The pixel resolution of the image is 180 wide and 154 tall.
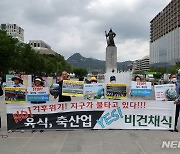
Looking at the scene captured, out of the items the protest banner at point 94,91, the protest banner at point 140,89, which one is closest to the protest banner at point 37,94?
the protest banner at point 94,91

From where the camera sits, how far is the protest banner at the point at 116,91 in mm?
8445

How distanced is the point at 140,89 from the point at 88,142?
9.27 feet

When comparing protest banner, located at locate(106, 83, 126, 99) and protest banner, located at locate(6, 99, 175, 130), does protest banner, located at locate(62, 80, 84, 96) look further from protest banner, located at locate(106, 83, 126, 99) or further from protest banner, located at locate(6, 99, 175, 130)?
protest banner, located at locate(106, 83, 126, 99)

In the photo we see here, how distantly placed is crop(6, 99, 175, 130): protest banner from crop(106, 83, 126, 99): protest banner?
Answer: 0.62m

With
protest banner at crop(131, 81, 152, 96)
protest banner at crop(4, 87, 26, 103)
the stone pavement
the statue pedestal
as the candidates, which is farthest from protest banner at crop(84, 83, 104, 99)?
the statue pedestal

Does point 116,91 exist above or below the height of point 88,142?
above

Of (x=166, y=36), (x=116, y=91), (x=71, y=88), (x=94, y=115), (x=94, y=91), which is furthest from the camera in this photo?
(x=166, y=36)

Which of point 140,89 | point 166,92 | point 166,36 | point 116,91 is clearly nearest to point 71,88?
point 116,91

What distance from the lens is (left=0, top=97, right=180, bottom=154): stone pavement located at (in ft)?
19.5

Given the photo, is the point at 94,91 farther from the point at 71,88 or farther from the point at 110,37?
the point at 110,37

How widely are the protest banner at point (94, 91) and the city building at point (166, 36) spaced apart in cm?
12005

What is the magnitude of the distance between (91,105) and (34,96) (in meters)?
1.79

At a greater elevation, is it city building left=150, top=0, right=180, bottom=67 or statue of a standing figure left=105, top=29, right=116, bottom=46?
Result: city building left=150, top=0, right=180, bottom=67

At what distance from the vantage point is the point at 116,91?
8.47m
